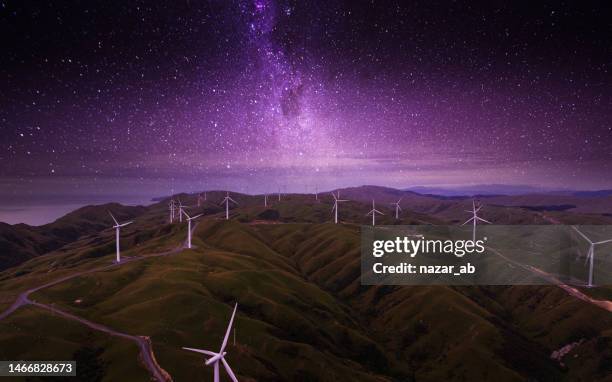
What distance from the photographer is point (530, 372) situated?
17400 centimetres

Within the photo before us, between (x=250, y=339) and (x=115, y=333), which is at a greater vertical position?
(x=115, y=333)

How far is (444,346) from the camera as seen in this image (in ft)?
617

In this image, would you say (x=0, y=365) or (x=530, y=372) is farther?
(x=530, y=372)

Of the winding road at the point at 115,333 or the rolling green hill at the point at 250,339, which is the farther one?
the rolling green hill at the point at 250,339

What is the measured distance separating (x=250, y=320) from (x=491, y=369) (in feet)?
335

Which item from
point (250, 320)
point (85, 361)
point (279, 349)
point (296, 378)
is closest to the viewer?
point (85, 361)

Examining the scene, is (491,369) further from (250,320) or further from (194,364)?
(194,364)

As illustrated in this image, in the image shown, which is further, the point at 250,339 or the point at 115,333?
the point at 250,339

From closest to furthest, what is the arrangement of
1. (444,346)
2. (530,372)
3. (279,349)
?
(279,349) → (530,372) → (444,346)

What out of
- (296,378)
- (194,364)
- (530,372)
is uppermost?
(194,364)

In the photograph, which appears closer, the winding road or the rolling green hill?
the winding road

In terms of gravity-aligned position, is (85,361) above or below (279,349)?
above

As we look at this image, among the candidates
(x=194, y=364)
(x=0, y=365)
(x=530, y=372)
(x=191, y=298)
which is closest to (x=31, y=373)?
(x=0, y=365)

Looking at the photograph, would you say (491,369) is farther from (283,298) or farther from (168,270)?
(168,270)
